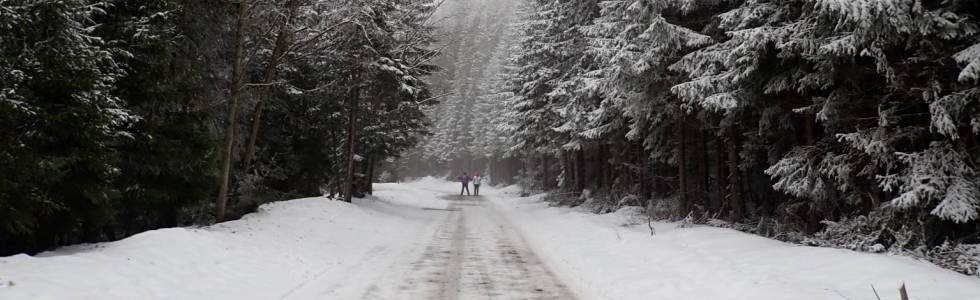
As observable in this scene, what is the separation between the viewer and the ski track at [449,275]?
726 cm

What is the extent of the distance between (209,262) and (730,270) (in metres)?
7.37

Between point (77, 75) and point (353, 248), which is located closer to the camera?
point (77, 75)

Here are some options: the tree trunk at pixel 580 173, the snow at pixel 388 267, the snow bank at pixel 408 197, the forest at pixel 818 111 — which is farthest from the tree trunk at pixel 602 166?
the snow at pixel 388 267

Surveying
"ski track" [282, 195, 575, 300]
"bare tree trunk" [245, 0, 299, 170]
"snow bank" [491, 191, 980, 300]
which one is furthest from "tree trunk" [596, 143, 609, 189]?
"bare tree trunk" [245, 0, 299, 170]

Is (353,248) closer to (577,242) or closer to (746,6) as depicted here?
(577,242)

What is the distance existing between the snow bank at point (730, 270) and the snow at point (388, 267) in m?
0.02

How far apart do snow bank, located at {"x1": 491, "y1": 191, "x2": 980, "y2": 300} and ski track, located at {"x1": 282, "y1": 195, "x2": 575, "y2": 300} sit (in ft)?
1.74

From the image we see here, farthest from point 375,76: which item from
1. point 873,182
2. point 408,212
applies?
point 873,182

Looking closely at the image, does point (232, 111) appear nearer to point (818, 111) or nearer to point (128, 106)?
point (128, 106)

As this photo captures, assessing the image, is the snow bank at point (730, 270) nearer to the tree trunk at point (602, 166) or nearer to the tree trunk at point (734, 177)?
the tree trunk at point (734, 177)

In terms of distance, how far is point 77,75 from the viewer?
23.9 feet

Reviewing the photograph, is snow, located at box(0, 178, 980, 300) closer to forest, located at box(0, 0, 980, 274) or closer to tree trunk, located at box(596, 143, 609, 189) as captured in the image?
forest, located at box(0, 0, 980, 274)

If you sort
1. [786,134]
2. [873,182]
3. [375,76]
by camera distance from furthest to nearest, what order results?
[375,76], [786,134], [873,182]

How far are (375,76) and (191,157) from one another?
1117cm
